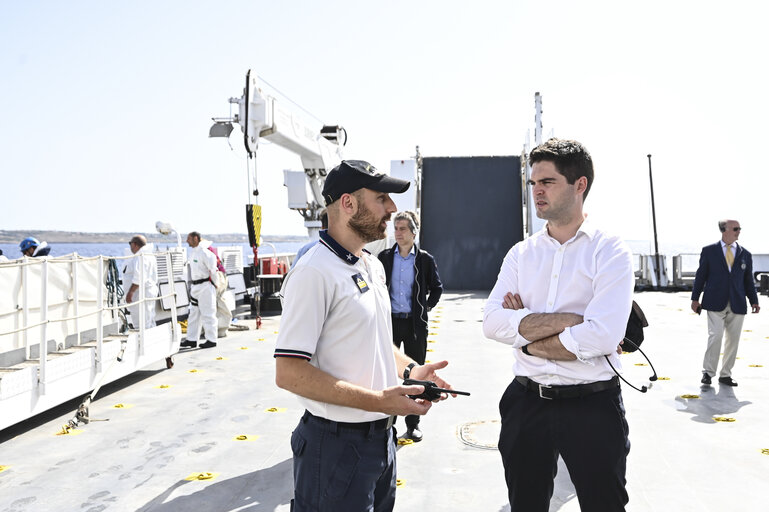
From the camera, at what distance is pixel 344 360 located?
173cm

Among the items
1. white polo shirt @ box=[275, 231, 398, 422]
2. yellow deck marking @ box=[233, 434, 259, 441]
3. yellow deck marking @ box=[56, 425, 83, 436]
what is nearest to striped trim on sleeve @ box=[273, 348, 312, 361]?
white polo shirt @ box=[275, 231, 398, 422]

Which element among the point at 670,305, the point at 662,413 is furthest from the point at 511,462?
the point at 670,305

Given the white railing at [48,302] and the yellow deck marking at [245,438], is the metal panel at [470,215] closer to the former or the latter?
the white railing at [48,302]

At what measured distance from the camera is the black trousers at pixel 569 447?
2033mm

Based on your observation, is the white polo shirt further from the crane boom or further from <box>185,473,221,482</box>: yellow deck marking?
the crane boom

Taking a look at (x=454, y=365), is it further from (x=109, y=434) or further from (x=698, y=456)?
(x=109, y=434)

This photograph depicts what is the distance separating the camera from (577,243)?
7.25 ft

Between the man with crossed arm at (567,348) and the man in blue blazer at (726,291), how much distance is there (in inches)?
170

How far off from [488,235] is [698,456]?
12.9 metres

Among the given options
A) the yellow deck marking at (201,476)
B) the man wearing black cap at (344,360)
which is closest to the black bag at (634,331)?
the man wearing black cap at (344,360)

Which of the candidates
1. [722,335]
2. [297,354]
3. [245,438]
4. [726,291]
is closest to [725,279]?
[726,291]

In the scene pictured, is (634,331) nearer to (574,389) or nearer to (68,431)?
(574,389)

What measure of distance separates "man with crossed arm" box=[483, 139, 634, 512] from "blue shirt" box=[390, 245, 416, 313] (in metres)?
2.37

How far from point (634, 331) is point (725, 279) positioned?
425 cm
